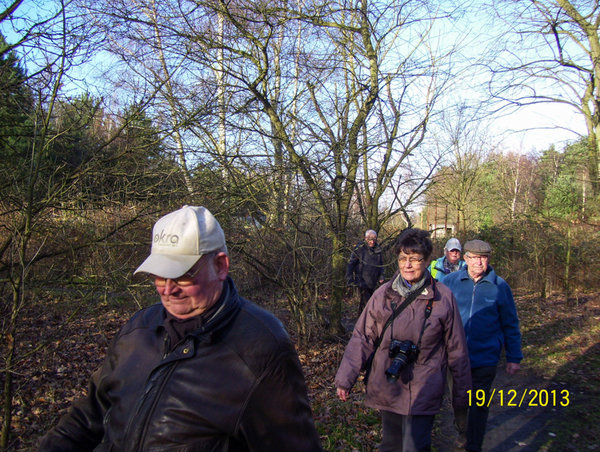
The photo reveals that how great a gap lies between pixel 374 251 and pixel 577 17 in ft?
19.8

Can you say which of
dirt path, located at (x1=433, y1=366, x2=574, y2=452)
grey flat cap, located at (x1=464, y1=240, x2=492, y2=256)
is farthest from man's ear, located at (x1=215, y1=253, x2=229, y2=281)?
dirt path, located at (x1=433, y1=366, x2=574, y2=452)

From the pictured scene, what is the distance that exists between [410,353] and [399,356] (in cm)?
8

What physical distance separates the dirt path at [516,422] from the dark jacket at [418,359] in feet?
5.81

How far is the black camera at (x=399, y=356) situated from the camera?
305cm

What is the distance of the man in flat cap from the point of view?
159 inches

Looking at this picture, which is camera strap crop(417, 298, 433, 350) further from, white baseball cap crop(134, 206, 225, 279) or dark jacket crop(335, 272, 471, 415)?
white baseball cap crop(134, 206, 225, 279)

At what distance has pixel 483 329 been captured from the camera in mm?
4102

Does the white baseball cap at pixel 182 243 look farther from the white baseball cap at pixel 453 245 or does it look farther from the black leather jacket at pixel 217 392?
the white baseball cap at pixel 453 245

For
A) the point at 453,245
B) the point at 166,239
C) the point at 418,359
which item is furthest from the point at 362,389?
the point at 166,239

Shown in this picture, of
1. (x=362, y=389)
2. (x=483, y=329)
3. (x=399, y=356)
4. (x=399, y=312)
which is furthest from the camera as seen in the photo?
(x=362, y=389)

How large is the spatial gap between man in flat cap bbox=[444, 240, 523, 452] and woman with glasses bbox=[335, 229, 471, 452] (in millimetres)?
852

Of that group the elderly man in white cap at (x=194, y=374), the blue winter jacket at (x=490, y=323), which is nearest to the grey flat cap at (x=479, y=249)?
the blue winter jacket at (x=490, y=323)

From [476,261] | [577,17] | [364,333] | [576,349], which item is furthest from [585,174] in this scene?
[364,333]

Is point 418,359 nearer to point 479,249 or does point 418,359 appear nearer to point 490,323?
point 490,323
